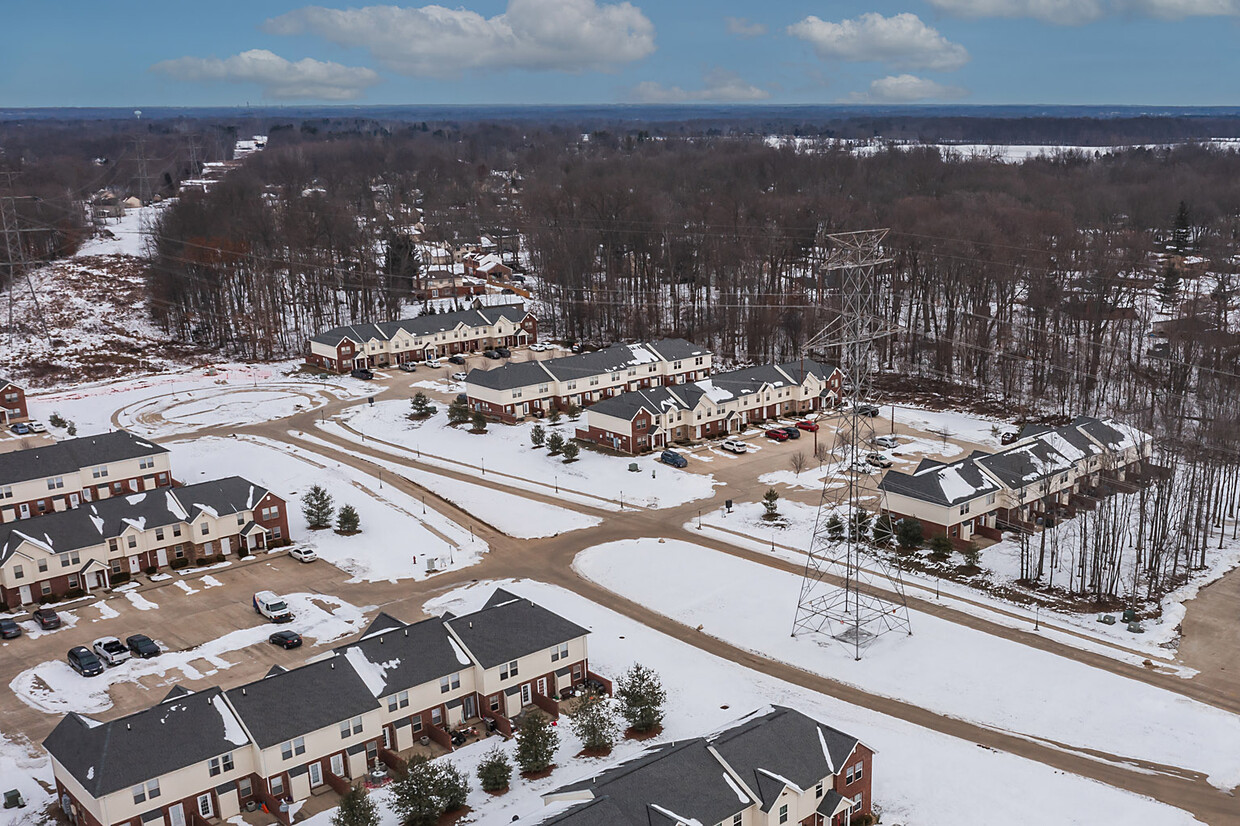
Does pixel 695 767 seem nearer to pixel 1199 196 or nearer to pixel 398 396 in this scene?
pixel 398 396

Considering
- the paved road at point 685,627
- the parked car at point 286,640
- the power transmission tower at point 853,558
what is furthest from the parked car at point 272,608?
the power transmission tower at point 853,558

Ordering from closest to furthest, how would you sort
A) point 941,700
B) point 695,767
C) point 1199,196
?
point 695,767 → point 941,700 → point 1199,196

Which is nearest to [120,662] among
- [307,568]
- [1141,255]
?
[307,568]

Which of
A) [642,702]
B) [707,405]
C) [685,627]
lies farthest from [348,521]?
[707,405]

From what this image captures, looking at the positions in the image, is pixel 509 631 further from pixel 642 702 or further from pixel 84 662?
pixel 84 662

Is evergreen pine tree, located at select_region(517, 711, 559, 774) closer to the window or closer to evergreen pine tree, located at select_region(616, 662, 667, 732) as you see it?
evergreen pine tree, located at select_region(616, 662, 667, 732)
